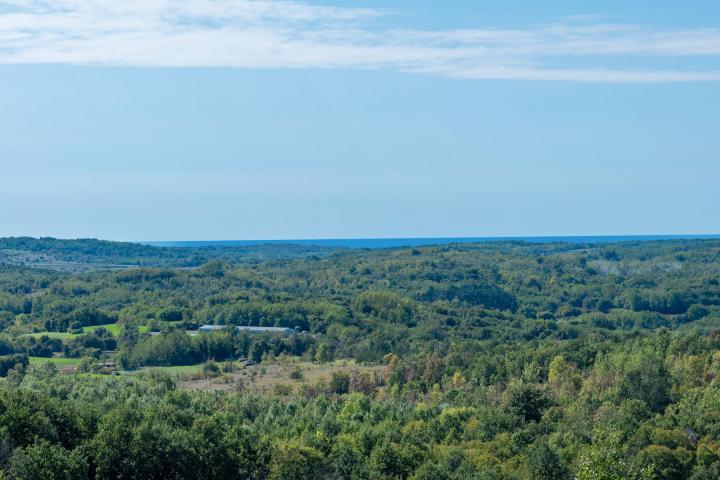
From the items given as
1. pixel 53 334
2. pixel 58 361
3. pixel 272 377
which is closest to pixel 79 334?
pixel 53 334

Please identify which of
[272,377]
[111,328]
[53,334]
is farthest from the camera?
[111,328]

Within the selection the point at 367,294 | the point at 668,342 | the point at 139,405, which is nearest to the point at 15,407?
the point at 139,405

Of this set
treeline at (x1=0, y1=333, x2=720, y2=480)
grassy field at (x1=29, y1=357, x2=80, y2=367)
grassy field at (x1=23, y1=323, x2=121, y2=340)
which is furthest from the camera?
grassy field at (x1=23, y1=323, x2=121, y2=340)

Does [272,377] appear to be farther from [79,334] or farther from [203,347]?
[79,334]

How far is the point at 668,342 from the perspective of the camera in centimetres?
11694

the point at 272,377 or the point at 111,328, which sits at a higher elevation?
the point at 111,328

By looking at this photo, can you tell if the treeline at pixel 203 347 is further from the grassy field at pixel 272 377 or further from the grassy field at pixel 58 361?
the grassy field at pixel 272 377

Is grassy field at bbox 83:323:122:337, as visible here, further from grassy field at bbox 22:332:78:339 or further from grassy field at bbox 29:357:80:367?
grassy field at bbox 29:357:80:367

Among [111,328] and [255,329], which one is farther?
[111,328]

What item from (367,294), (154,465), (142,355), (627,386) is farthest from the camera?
(367,294)

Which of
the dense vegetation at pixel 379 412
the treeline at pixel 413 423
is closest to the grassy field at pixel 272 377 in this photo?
the dense vegetation at pixel 379 412

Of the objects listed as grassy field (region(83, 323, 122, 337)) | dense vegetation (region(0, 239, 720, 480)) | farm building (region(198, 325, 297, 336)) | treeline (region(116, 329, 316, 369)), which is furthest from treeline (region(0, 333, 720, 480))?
grassy field (region(83, 323, 122, 337))

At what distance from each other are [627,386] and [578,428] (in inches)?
510

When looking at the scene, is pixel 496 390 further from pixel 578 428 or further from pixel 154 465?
pixel 154 465
